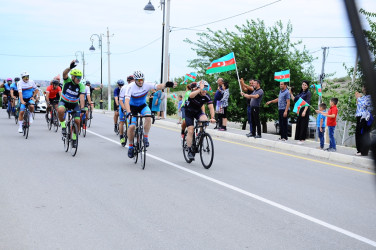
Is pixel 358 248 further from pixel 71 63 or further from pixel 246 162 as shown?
pixel 71 63

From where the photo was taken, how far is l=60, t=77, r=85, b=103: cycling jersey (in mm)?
11484

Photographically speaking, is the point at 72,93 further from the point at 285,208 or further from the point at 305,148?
the point at 285,208

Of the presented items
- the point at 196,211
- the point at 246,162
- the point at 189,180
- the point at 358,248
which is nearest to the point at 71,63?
the point at 189,180

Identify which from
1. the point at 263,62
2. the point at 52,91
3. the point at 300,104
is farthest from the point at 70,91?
the point at 263,62

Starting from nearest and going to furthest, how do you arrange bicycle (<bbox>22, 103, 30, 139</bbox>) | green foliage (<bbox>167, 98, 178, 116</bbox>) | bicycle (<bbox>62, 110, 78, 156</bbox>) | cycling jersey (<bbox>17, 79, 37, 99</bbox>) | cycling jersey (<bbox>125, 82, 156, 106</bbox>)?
1. cycling jersey (<bbox>125, 82, 156, 106</bbox>)
2. bicycle (<bbox>62, 110, 78, 156</bbox>)
3. bicycle (<bbox>22, 103, 30, 139</bbox>)
4. cycling jersey (<bbox>17, 79, 37, 99</bbox>)
5. green foliage (<bbox>167, 98, 178, 116</bbox>)

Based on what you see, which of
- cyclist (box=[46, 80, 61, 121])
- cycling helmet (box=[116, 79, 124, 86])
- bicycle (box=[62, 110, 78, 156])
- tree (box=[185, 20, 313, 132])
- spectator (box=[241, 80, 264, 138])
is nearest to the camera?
→ bicycle (box=[62, 110, 78, 156])

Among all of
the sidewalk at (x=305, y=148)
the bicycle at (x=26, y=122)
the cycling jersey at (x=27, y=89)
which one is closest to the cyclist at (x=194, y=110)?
the sidewalk at (x=305, y=148)

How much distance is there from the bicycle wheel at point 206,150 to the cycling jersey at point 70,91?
3545 mm

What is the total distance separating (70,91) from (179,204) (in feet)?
19.5

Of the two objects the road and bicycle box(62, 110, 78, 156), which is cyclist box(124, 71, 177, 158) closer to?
the road

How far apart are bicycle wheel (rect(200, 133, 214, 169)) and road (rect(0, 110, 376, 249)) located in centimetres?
23

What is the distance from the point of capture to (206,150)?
979 centimetres

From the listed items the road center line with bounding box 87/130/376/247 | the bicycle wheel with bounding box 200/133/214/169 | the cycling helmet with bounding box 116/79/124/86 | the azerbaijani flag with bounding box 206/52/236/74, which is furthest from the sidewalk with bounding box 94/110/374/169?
the cycling helmet with bounding box 116/79/124/86

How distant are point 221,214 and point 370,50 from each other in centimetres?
530
